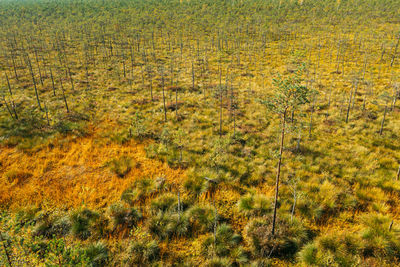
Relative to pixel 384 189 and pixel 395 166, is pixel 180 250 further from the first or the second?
pixel 395 166

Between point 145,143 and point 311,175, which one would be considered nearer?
point 311,175

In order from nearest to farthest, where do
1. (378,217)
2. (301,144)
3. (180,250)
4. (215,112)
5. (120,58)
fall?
(180,250) → (378,217) → (301,144) → (215,112) → (120,58)

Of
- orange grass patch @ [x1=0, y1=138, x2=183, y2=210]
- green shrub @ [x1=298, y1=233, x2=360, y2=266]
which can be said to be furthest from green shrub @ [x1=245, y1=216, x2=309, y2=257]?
orange grass patch @ [x1=0, y1=138, x2=183, y2=210]

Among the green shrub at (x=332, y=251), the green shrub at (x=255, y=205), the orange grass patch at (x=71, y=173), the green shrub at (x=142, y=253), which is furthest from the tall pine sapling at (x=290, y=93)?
the orange grass patch at (x=71, y=173)

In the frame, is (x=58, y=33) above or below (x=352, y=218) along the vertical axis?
above

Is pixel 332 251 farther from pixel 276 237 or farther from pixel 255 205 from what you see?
pixel 255 205

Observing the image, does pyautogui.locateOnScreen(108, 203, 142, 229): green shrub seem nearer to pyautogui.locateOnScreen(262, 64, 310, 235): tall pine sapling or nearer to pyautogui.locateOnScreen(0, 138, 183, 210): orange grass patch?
pyautogui.locateOnScreen(0, 138, 183, 210): orange grass patch

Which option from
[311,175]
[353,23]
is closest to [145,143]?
[311,175]

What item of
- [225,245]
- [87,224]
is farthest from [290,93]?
[87,224]
